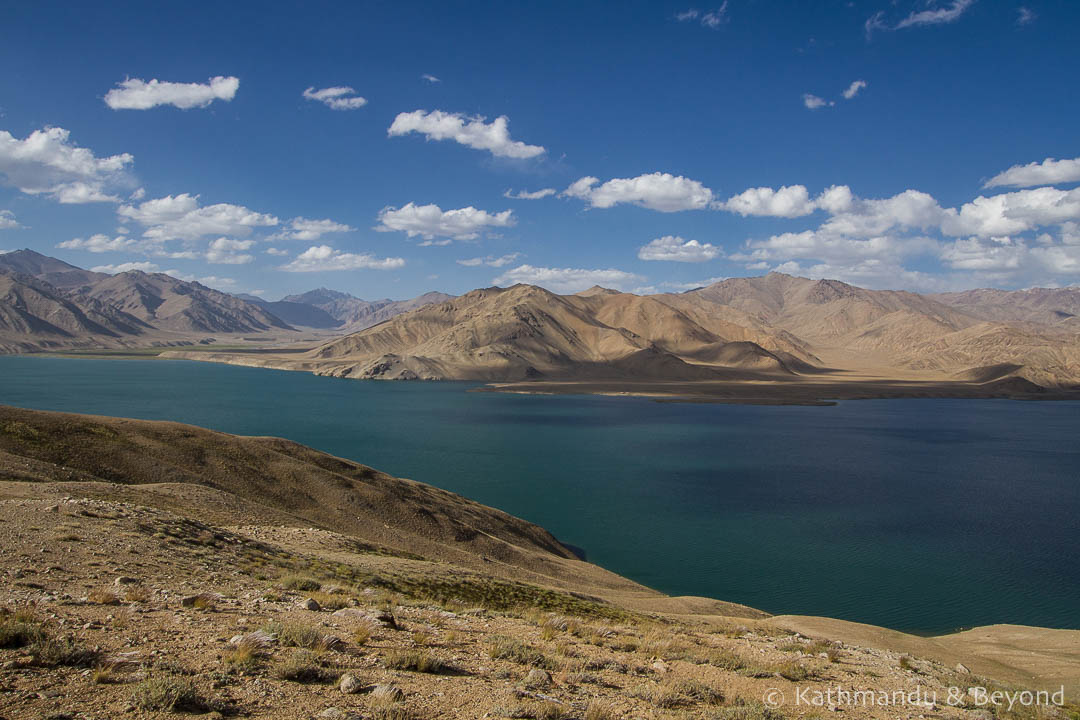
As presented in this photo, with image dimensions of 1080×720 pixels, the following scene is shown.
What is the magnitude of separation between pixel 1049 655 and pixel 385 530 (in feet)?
93.7

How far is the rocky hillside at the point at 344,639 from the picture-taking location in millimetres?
8438

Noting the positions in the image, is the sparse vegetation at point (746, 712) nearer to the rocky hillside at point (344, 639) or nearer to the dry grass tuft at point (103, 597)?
the rocky hillside at point (344, 639)

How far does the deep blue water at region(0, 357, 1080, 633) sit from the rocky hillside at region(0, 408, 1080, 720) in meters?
7.67

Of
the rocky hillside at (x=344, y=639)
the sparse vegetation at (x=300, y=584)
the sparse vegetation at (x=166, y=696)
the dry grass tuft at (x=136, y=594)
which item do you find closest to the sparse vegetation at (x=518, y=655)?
the rocky hillside at (x=344, y=639)

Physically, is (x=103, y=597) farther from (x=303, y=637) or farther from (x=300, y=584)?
(x=300, y=584)

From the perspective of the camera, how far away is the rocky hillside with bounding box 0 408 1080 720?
8438mm

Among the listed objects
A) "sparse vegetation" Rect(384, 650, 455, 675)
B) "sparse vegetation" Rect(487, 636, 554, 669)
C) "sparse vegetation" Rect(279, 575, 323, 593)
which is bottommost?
Result: "sparse vegetation" Rect(279, 575, 323, 593)

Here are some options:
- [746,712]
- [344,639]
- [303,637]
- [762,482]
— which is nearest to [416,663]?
[344,639]

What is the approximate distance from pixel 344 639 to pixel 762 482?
181ft

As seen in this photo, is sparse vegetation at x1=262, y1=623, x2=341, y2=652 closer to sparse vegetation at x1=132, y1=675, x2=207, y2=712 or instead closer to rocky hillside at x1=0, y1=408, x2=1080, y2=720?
rocky hillside at x1=0, y1=408, x2=1080, y2=720

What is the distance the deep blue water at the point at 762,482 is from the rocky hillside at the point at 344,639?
767 centimetres

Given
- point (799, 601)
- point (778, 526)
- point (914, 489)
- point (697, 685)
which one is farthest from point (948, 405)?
point (697, 685)

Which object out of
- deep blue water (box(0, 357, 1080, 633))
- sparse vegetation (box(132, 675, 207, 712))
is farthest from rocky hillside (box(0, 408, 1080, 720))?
deep blue water (box(0, 357, 1080, 633))

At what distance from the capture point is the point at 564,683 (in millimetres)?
10469
